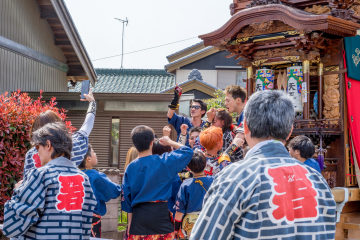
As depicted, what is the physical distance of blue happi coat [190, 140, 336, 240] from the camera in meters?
1.93

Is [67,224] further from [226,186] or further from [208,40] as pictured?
[208,40]

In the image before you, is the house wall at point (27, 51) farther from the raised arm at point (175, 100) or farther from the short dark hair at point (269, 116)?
the short dark hair at point (269, 116)

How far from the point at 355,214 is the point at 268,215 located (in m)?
6.48

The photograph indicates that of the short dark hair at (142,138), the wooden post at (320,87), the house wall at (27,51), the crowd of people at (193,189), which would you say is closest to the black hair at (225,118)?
the crowd of people at (193,189)

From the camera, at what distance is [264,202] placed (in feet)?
6.40

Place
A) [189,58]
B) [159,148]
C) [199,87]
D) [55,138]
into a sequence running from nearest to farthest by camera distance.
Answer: [55,138] → [159,148] → [199,87] → [189,58]

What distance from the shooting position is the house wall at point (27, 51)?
38.0 feet

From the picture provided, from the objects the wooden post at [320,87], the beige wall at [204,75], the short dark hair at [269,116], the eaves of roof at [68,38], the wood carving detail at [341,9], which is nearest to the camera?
the short dark hair at [269,116]

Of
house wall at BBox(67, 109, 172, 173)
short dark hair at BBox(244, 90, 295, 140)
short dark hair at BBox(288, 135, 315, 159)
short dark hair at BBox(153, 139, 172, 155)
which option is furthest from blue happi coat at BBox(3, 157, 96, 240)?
house wall at BBox(67, 109, 172, 173)

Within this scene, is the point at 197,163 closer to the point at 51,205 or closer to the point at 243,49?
the point at 51,205

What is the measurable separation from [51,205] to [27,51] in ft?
35.3

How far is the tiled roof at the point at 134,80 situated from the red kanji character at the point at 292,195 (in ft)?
70.1

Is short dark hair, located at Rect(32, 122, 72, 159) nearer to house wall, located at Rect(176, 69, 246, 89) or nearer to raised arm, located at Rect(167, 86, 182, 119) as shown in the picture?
raised arm, located at Rect(167, 86, 182, 119)

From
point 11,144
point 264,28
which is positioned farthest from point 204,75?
point 11,144
